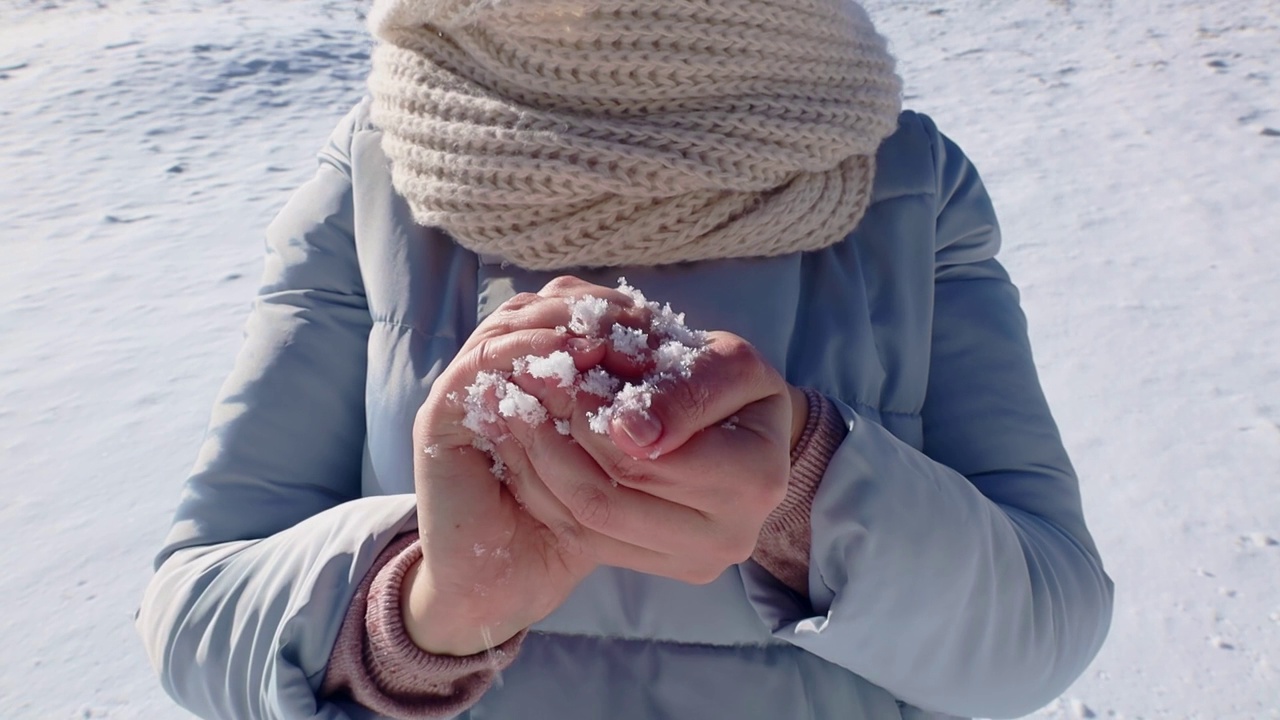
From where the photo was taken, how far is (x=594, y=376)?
58 cm

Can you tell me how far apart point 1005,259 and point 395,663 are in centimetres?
201

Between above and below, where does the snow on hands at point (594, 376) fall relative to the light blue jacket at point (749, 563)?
above

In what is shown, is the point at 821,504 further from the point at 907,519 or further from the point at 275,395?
the point at 275,395

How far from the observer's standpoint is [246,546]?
0.82m

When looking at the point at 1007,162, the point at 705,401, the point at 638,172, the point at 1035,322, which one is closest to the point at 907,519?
the point at 705,401

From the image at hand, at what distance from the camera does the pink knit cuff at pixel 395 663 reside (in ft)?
2.38

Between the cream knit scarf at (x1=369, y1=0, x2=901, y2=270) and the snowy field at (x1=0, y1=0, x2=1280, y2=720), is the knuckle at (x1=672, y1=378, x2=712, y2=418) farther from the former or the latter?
the snowy field at (x1=0, y1=0, x2=1280, y2=720)

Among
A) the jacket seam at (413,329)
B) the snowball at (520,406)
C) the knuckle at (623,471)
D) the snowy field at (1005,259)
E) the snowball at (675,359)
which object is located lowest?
the snowy field at (1005,259)

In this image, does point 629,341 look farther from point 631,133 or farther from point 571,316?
point 631,133

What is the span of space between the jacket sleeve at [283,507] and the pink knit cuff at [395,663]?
0.01 m

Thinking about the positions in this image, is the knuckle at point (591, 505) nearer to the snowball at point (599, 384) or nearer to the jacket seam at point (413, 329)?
the snowball at point (599, 384)

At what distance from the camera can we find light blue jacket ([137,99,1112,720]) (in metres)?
0.74

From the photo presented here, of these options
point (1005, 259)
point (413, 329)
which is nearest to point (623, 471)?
point (413, 329)

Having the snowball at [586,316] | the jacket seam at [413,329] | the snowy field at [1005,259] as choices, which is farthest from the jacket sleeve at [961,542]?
the snowy field at [1005,259]
